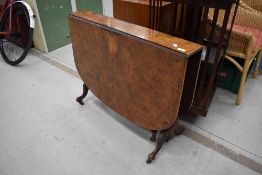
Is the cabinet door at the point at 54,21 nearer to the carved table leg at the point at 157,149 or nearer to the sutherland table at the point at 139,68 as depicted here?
the sutherland table at the point at 139,68

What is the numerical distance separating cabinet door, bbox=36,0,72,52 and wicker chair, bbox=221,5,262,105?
7.07 ft

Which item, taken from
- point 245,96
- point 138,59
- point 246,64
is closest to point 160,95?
point 138,59

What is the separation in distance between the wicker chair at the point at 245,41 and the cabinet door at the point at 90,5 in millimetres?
2124

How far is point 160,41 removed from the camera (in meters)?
1.11

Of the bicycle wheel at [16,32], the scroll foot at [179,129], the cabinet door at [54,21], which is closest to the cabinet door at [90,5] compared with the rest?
the cabinet door at [54,21]

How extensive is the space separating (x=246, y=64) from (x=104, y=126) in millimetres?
1297

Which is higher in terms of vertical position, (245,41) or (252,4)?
(252,4)

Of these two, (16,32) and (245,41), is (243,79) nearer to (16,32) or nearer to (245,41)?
(245,41)

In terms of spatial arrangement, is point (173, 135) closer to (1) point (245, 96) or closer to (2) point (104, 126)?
(2) point (104, 126)

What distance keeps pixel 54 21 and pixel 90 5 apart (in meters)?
0.74

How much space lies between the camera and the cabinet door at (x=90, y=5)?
3.00 meters

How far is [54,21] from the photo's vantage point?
8.94 ft

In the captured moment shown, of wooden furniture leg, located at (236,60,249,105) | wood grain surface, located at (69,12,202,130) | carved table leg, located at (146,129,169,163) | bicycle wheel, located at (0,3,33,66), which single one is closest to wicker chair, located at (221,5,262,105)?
wooden furniture leg, located at (236,60,249,105)

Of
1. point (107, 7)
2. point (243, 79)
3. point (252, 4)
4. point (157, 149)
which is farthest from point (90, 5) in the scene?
point (157, 149)
